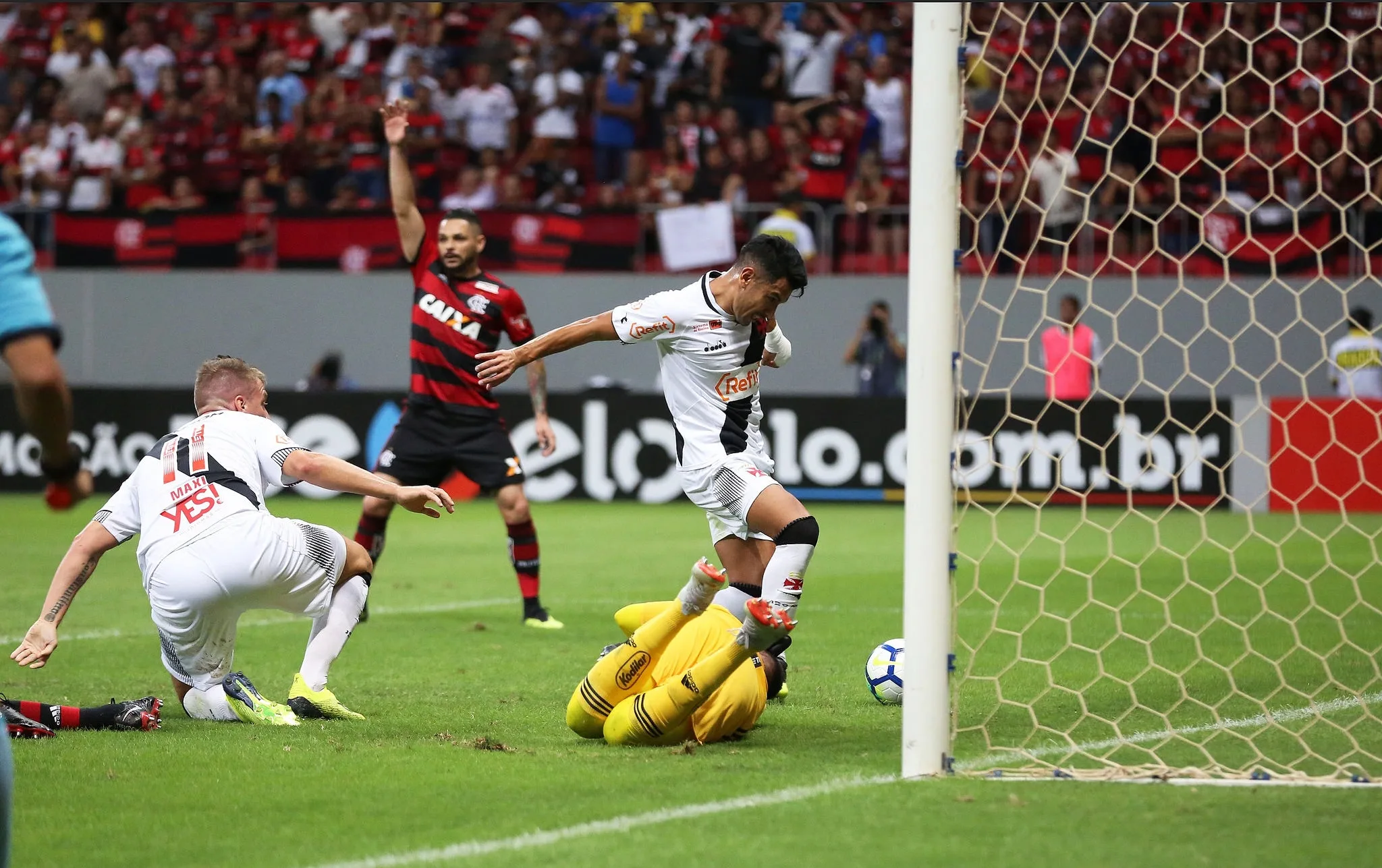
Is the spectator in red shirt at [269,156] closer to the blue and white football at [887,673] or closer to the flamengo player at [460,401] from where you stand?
the flamengo player at [460,401]

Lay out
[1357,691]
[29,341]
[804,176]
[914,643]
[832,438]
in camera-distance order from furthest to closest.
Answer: [804,176] < [832,438] < [1357,691] < [914,643] < [29,341]

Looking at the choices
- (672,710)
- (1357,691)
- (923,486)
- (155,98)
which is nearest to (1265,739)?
(1357,691)

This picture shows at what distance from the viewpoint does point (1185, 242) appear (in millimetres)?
16891

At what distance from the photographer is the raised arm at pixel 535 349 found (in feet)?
18.6

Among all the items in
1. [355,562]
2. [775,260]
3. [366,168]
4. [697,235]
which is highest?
[366,168]

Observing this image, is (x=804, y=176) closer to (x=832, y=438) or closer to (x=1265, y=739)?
(x=832, y=438)

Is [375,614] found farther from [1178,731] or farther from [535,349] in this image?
[1178,731]

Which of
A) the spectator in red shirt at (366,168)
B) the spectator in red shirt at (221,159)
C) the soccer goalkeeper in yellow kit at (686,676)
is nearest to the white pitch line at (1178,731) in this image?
the soccer goalkeeper in yellow kit at (686,676)

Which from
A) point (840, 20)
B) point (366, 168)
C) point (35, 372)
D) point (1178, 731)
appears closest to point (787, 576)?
point (1178, 731)

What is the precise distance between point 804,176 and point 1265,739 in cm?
1412

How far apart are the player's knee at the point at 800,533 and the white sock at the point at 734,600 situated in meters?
0.62

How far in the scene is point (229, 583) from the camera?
18.9 ft

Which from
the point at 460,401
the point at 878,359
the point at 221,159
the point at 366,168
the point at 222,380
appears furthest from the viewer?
the point at 221,159

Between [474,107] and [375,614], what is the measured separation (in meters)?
12.0
